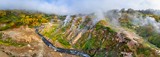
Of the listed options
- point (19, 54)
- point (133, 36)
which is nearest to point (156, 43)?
point (133, 36)

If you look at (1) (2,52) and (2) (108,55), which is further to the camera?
(1) (2,52)

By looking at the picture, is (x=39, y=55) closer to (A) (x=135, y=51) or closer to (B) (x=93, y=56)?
(B) (x=93, y=56)

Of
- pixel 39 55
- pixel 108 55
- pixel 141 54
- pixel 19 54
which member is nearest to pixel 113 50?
pixel 108 55

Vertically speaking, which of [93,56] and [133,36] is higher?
[133,36]

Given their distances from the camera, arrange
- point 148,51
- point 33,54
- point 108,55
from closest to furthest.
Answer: point 148,51, point 108,55, point 33,54

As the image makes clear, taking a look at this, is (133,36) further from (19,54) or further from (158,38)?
(19,54)

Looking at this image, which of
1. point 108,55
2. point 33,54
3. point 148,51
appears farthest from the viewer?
point 33,54

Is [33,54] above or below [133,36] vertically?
below

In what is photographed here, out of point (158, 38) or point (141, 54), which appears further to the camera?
point (158, 38)
